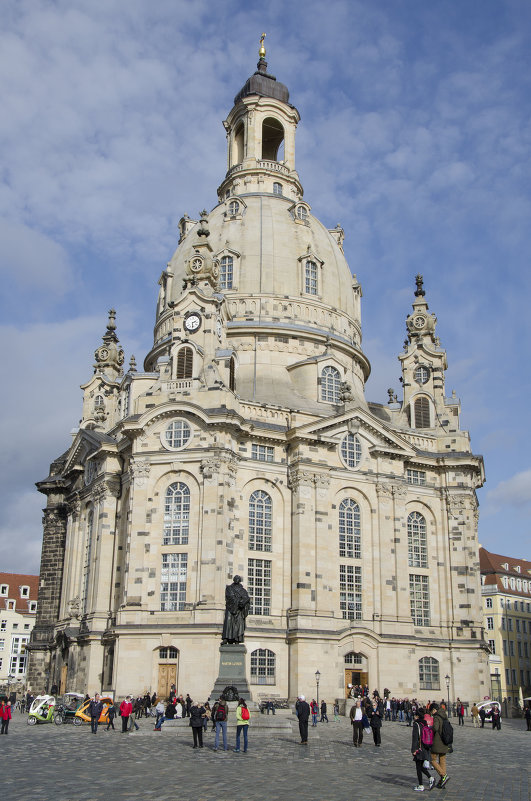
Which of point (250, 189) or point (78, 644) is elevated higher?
point (250, 189)

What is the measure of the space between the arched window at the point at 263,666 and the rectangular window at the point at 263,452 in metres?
11.9

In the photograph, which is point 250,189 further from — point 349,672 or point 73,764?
point 73,764

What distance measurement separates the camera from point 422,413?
2532 inches

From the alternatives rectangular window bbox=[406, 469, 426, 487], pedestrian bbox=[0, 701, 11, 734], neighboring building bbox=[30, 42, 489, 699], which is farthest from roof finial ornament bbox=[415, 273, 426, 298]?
pedestrian bbox=[0, 701, 11, 734]

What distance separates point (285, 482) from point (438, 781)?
34426 millimetres

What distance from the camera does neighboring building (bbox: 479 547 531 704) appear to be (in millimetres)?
84500

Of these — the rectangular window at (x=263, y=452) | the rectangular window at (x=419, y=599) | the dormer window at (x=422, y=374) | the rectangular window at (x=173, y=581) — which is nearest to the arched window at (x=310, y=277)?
the dormer window at (x=422, y=374)

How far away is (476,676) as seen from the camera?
5522cm

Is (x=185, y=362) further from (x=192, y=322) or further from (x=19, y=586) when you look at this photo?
(x=19, y=586)

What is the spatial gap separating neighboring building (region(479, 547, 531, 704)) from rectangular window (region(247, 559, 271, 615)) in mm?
40720

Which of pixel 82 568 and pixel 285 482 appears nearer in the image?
pixel 285 482

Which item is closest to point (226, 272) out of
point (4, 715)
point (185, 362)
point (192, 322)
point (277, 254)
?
point (277, 254)

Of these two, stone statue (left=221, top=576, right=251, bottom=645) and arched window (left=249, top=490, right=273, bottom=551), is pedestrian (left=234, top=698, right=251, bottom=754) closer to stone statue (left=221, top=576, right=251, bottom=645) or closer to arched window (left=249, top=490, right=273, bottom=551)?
stone statue (left=221, top=576, right=251, bottom=645)

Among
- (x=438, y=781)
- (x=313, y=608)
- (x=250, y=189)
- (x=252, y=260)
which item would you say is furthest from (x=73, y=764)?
(x=250, y=189)
